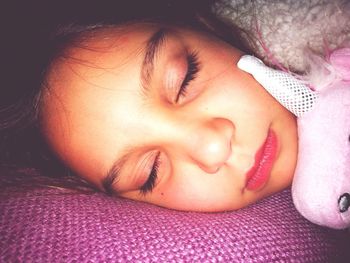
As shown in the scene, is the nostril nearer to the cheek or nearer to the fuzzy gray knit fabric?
the cheek

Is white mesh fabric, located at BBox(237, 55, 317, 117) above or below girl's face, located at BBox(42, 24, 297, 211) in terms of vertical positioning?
above

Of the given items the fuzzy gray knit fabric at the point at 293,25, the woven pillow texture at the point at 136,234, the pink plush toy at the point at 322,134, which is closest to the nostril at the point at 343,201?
the pink plush toy at the point at 322,134

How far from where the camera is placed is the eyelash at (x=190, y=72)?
0.84 metres

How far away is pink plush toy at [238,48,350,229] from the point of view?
674 millimetres

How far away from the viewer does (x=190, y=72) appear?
86cm

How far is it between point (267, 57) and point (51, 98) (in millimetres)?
750

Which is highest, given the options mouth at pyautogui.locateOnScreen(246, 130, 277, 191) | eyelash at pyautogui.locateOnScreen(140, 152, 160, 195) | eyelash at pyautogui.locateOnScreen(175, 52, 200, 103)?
eyelash at pyautogui.locateOnScreen(175, 52, 200, 103)

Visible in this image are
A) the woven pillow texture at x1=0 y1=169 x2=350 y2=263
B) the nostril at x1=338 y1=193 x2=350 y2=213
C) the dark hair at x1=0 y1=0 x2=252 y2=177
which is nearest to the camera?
the woven pillow texture at x1=0 y1=169 x2=350 y2=263

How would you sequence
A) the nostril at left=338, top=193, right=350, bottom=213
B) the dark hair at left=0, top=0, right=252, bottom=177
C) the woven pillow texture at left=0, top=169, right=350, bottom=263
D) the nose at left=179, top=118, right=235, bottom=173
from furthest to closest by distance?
the dark hair at left=0, top=0, right=252, bottom=177 < the nose at left=179, top=118, right=235, bottom=173 < the nostril at left=338, top=193, right=350, bottom=213 < the woven pillow texture at left=0, top=169, right=350, bottom=263

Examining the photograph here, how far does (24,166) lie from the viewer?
110cm

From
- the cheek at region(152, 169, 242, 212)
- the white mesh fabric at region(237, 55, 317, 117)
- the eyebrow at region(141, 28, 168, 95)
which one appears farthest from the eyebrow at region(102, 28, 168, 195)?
the white mesh fabric at region(237, 55, 317, 117)

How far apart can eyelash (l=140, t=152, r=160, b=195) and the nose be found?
0.10m

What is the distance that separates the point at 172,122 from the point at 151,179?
200 mm

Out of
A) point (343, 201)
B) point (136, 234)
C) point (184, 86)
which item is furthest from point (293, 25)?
point (136, 234)
